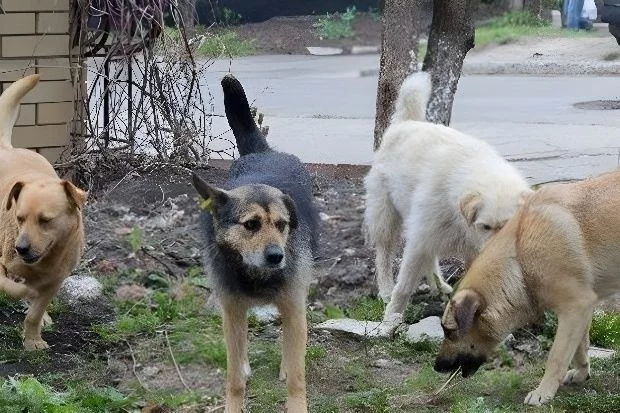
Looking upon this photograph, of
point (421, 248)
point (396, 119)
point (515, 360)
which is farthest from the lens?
point (396, 119)

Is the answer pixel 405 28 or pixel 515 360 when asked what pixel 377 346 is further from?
pixel 405 28

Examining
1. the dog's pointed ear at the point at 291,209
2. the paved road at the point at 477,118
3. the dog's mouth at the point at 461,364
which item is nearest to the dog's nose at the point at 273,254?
the dog's pointed ear at the point at 291,209

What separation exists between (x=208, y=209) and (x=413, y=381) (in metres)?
1.60

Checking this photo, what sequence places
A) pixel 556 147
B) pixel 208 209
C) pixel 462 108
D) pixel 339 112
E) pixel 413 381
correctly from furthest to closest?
pixel 462 108, pixel 339 112, pixel 556 147, pixel 413 381, pixel 208 209

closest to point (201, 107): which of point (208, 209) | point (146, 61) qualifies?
point (146, 61)

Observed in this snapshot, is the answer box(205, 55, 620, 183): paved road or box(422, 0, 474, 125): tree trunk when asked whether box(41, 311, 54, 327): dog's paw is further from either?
box(422, 0, 474, 125): tree trunk

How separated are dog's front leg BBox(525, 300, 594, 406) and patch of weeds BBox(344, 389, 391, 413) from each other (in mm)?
710

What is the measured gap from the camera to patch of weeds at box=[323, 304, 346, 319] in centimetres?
696

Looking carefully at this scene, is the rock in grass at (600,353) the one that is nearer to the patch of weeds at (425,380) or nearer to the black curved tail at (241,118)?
the patch of weeds at (425,380)

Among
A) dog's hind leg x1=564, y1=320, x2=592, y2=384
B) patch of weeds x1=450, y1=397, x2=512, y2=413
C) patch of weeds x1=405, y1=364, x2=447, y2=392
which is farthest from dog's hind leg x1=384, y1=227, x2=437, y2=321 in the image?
patch of weeds x1=450, y1=397, x2=512, y2=413

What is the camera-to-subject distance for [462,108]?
16.1m

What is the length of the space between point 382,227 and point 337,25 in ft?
9.86

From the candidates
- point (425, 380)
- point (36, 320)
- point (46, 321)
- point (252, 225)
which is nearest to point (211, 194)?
point (252, 225)

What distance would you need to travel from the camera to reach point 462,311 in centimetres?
524
